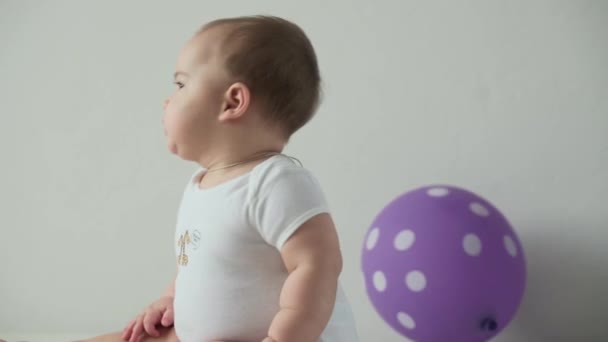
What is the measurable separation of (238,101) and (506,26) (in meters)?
0.80

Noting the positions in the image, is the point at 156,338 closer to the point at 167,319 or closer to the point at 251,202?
the point at 167,319

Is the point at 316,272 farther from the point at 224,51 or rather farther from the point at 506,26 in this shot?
the point at 506,26

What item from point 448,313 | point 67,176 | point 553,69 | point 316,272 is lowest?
point 67,176

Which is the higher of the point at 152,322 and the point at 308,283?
the point at 308,283

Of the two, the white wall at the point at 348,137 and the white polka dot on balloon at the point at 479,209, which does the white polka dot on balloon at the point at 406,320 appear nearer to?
the white polka dot on balloon at the point at 479,209

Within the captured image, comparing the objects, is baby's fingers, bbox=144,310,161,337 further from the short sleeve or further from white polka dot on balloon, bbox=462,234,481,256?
white polka dot on balloon, bbox=462,234,481,256

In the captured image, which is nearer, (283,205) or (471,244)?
(283,205)

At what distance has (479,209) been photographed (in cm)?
109

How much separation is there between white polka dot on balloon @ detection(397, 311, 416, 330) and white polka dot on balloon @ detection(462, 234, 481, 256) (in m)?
0.16

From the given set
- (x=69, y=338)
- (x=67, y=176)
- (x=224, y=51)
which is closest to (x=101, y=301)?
(x=69, y=338)

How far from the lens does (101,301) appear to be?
5.28ft

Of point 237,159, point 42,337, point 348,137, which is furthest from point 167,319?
point 42,337

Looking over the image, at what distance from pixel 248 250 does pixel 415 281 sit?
0.40 meters

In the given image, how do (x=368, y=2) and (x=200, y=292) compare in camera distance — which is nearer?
(x=200, y=292)
